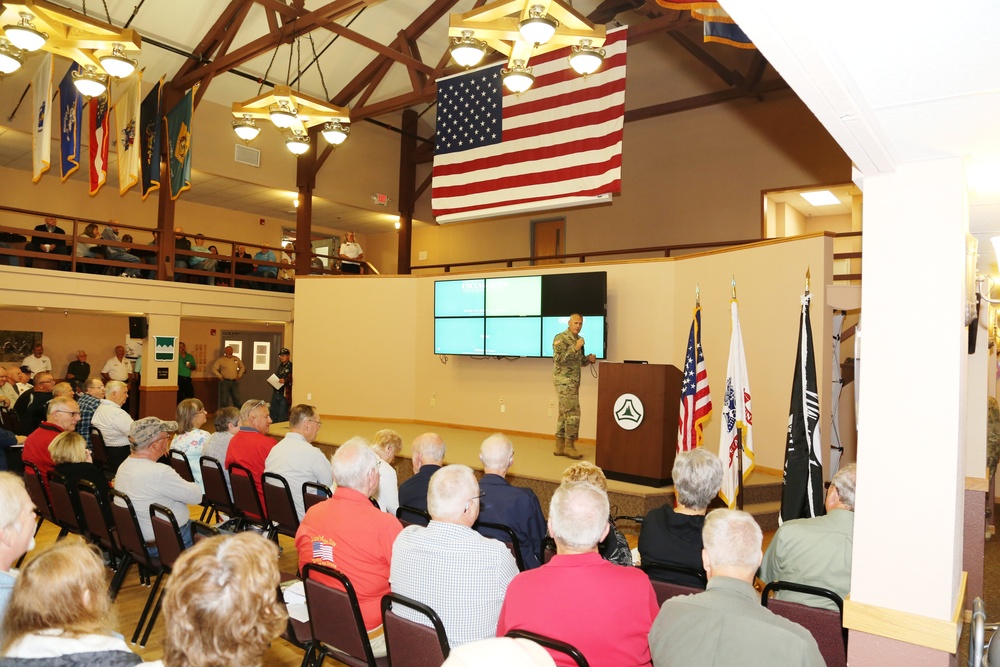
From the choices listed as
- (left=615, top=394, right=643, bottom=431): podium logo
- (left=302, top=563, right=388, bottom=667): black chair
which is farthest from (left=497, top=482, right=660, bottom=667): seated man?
(left=615, top=394, right=643, bottom=431): podium logo

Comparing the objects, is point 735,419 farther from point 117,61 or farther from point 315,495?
point 117,61

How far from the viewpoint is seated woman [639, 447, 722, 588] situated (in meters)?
2.77

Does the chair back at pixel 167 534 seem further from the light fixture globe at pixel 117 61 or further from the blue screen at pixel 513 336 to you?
the blue screen at pixel 513 336

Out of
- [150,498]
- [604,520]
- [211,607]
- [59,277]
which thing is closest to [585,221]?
[59,277]

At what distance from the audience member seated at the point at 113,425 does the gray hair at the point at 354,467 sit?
3.88 m

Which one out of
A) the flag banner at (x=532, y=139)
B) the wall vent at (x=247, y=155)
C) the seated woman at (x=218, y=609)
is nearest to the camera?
the seated woman at (x=218, y=609)

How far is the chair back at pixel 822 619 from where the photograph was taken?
241 cm

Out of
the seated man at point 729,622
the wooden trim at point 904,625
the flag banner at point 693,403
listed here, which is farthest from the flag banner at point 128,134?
the wooden trim at point 904,625

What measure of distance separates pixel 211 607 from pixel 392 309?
9.93 m

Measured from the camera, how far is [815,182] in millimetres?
10062

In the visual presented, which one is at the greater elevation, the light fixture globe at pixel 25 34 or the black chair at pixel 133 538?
the light fixture globe at pixel 25 34

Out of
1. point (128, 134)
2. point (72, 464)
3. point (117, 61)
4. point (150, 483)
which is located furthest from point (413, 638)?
point (128, 134)

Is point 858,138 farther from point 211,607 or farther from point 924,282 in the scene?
point 211,607

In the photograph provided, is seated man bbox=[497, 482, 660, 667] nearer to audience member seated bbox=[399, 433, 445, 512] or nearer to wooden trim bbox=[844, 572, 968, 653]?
wooden trim bbox=[844, 572, 968, 653]
